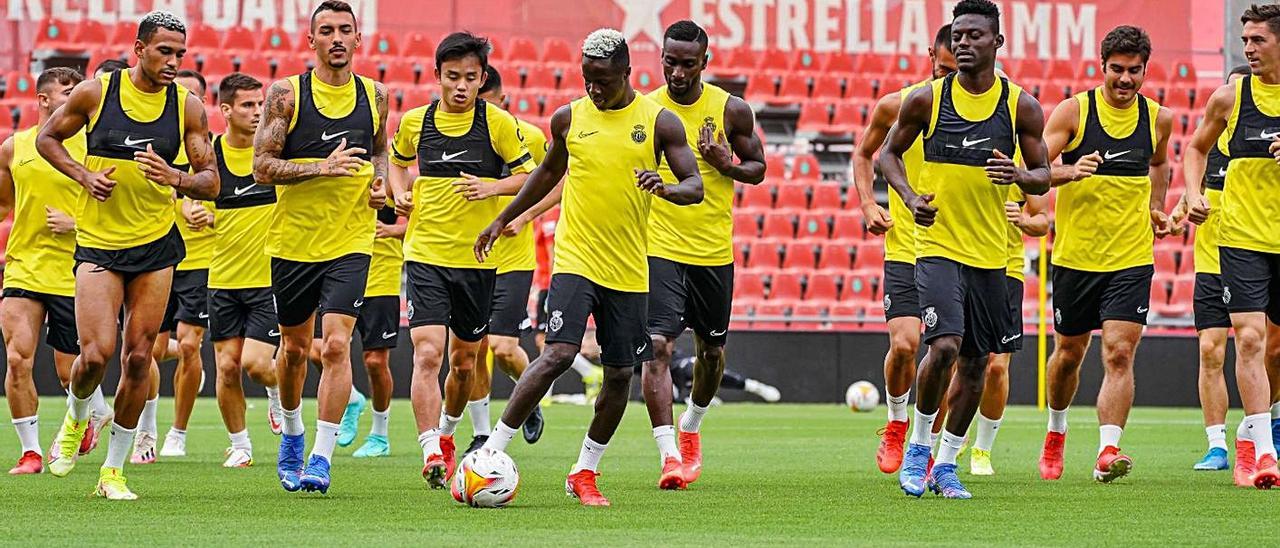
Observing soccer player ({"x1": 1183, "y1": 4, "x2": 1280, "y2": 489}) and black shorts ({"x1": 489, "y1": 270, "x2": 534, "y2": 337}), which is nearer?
soccer player ({"x1": 1183, "y1": 4, "x2": 1280, "y2": 489})

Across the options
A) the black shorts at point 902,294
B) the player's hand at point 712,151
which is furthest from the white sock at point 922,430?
the player's hand at point 712,151

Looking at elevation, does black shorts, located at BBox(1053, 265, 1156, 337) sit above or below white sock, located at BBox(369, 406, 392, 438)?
above

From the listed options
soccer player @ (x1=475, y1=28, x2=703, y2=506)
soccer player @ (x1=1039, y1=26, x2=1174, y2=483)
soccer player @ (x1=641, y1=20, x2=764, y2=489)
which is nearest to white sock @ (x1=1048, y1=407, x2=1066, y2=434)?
soccer player @ (x1=1039, y1=26, x2=1174, y2=483)

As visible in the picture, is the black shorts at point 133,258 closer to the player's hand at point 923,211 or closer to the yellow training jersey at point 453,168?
the yellow training jersey at point 453,168

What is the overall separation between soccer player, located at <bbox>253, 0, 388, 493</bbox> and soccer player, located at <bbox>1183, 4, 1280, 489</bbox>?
450 centimetres

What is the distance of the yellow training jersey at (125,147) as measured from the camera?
859cm

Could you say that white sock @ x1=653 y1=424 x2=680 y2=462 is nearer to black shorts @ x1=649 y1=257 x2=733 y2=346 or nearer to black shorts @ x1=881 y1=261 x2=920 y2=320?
black shorts @ x1=649 y1=257 x2=733 y2=346

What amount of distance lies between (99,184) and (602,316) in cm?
237

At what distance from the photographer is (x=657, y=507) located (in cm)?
812

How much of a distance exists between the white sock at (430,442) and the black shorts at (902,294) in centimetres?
266

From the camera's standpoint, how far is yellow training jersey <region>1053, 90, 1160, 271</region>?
9992mm

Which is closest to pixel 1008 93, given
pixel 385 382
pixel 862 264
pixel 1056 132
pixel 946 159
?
pixel 946 159

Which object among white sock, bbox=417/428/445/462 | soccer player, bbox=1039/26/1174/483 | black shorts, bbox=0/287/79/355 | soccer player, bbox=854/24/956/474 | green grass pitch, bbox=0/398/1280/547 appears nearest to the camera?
green grass pitch, bbox=0/398/1280/547

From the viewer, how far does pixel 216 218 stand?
11.9 metres
